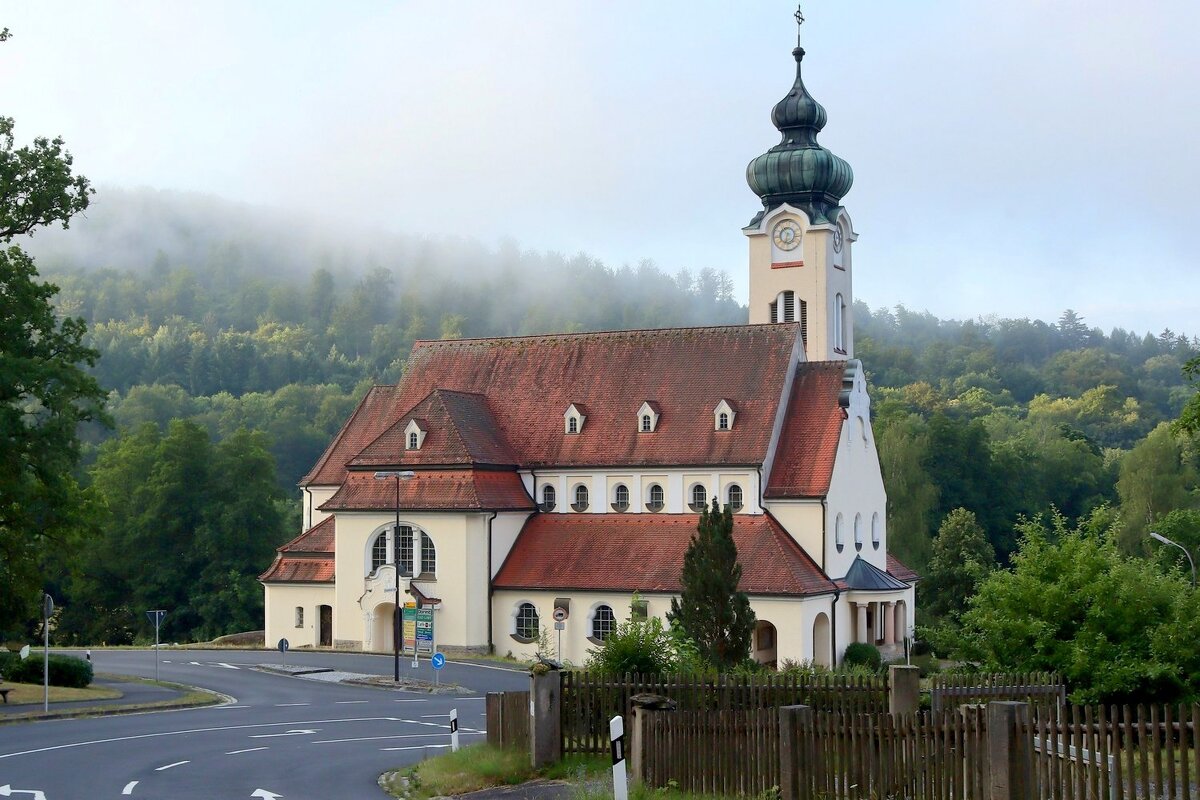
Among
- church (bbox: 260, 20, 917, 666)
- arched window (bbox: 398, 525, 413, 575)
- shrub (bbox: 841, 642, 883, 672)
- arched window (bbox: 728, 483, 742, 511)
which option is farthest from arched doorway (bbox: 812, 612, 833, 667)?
arched window (bbox: 398, 525, 413, 575)

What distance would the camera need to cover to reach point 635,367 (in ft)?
195

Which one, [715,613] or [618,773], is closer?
[618,773]

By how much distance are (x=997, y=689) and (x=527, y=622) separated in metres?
35.3

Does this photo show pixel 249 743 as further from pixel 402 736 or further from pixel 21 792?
pixel 21 792

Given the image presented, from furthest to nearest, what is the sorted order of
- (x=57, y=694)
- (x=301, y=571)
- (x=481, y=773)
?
(x=301, y=571) < (x=57, y=694) < (x=481, y=773)

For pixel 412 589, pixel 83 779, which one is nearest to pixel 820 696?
pixel 83 779

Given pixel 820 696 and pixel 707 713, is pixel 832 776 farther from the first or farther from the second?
pixel 820 696

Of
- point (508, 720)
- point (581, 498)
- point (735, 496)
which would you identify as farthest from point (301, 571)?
Result: point (508, 720)

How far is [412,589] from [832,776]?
38.5 m

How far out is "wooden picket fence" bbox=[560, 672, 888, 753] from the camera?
2220 cm

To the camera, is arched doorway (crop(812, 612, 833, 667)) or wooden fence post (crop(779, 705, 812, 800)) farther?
arched doorway (crop(812, 612, 833, 667))

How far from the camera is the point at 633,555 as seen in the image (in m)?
54.3

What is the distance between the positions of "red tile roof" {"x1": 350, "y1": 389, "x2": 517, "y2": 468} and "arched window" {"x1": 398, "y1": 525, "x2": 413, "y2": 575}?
2.42 meters

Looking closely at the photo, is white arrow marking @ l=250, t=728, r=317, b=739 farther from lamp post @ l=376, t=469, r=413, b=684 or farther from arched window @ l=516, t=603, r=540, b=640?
arched window @ l=516, t=603, r=540, b=640
